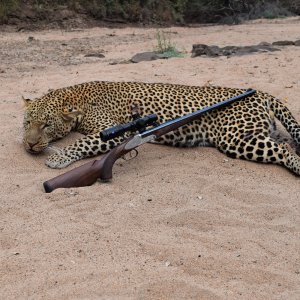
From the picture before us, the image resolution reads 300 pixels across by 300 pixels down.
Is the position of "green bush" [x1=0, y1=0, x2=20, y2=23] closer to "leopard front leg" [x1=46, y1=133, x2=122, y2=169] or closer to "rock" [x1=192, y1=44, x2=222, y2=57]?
"rock" [x1=192, y1=44, x2=222, y2=57]

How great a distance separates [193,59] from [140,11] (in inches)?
477

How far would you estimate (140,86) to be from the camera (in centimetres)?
694

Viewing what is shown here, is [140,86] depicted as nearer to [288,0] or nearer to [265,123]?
[265,123]

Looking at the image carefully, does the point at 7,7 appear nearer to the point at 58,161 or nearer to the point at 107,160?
the point at 58,161

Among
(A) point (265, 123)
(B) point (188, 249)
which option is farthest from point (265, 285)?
(A) point (265, 123)

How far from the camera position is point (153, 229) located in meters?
4.57

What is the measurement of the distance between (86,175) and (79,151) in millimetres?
817

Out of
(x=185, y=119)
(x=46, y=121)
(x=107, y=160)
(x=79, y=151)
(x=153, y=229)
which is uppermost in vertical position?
(x=185, y=119)

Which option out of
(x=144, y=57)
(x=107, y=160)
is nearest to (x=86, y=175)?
(x=107, y=160)

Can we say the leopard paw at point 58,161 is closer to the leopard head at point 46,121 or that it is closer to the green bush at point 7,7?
the leopard head at point 46,121

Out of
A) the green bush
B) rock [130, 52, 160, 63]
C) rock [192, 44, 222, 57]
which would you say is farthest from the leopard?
the green bush

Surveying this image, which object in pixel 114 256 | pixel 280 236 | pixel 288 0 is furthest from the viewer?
pixel 288 0

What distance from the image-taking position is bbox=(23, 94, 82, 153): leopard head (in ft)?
20.0

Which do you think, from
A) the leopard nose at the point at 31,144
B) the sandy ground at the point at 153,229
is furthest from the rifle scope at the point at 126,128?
the leopard nose at the point at 31,144
